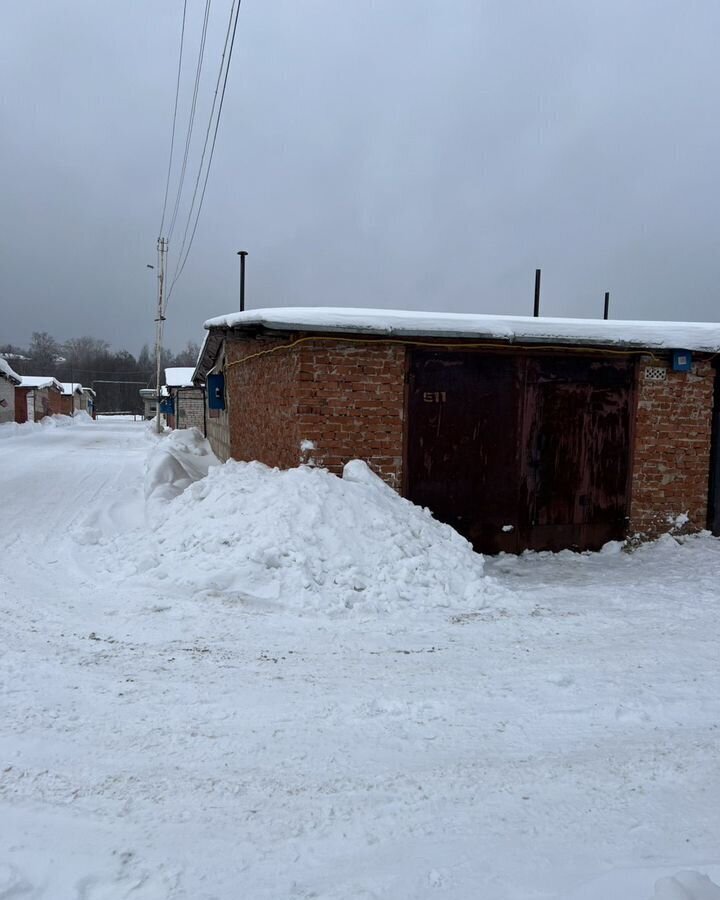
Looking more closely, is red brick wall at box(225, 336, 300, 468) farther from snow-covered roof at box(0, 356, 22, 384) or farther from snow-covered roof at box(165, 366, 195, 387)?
snow-covered roof at box(165, 366, 195, 387)

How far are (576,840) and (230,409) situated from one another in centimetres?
861

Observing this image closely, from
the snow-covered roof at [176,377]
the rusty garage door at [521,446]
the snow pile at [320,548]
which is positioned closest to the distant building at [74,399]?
the snow-covered roof at [176,377]

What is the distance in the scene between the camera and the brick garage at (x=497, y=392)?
637cm

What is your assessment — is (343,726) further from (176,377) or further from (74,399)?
(74,399)

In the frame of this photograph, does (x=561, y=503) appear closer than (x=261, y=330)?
No

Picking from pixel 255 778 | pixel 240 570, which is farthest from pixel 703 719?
pixel 240 570

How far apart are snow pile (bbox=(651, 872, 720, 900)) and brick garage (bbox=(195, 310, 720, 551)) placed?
4.78m

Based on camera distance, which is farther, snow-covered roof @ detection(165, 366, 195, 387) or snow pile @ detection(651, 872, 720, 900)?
snow-covered roof @ detection(165, 366, 195, 387)

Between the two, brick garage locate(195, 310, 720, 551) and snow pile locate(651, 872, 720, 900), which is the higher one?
brick garage locate(195, 310, 720, 551)

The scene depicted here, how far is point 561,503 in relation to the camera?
278 inches

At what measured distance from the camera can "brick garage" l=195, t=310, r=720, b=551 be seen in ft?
20.9

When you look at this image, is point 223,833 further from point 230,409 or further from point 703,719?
point 230,409

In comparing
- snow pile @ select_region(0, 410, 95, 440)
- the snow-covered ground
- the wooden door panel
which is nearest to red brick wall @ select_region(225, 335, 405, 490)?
the wooden door panel

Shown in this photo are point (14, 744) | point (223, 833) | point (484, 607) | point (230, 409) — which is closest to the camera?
point (223, 833)
